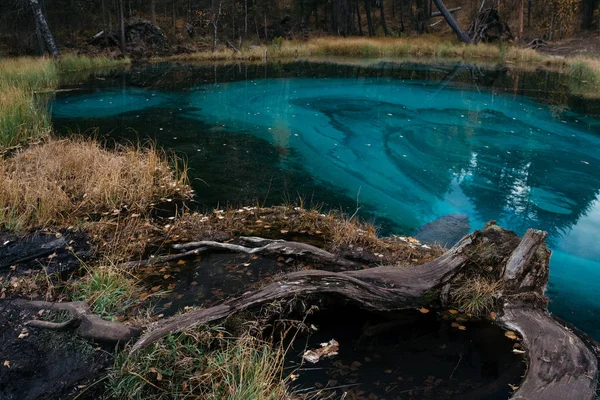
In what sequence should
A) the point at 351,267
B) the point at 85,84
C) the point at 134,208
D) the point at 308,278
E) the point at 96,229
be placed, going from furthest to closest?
the point at 85,84
the point at 134,208
the point at 96,229
the point at 351,267
the point at 308,278

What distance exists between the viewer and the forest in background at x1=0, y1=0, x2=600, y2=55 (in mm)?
24359

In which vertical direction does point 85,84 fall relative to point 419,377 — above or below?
above

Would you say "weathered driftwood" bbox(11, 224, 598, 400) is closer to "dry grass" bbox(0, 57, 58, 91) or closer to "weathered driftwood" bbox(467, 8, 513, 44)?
"dry grass" bbox(0, 57, 58, 91)

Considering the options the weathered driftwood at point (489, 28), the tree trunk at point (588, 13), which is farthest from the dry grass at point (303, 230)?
the tree trunk at point (588, 13)

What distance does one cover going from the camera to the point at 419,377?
3043 mm

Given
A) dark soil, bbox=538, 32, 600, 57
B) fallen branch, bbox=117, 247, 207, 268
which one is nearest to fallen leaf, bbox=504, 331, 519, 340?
fallen branch, bbox=117, 247, 207, 268

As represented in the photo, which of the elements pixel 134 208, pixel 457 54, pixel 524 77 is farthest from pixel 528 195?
pixel 457 54

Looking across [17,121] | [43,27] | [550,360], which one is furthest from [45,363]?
[43,27]

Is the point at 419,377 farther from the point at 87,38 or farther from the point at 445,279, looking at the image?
the point at 87,38

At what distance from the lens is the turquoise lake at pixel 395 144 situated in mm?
5914

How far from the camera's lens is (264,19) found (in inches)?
1231

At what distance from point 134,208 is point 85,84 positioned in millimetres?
10453

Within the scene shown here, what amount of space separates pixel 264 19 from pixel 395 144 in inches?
986

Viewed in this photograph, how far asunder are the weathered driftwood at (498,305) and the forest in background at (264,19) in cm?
2220
